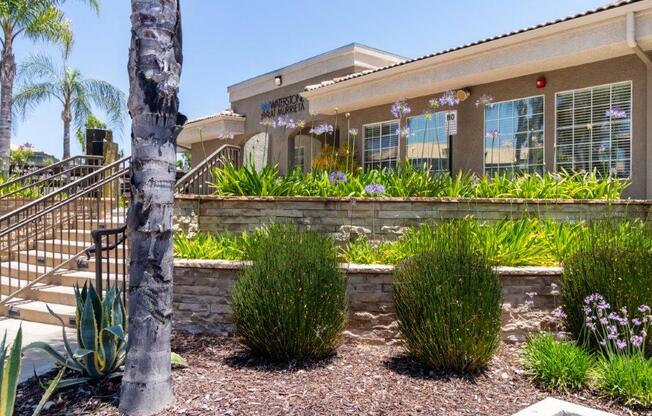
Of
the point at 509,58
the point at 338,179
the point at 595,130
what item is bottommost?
the point at 338,179

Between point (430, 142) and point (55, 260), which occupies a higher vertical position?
point (430, 142)

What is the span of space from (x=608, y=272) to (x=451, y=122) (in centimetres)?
698

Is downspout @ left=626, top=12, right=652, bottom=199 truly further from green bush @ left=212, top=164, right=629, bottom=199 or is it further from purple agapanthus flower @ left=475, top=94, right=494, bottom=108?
purple agapanthus flower @ left=475, top=94, right=494, bottom=108

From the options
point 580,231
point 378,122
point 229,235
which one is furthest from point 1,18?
point 580,231

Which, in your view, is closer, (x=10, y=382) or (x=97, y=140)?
(x=10, y=382)

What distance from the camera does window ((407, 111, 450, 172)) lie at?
11.8 meters

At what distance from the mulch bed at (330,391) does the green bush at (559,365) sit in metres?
0.11

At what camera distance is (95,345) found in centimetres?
420

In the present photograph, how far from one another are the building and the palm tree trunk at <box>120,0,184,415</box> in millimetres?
4739

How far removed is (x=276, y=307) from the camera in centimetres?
466

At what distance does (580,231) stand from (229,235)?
14.8ft

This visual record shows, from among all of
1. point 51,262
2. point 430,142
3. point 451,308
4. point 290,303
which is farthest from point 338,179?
point 51,262

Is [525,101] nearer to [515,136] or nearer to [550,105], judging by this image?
[550,105]

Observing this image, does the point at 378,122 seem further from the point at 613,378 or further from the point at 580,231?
the point at 613,378
